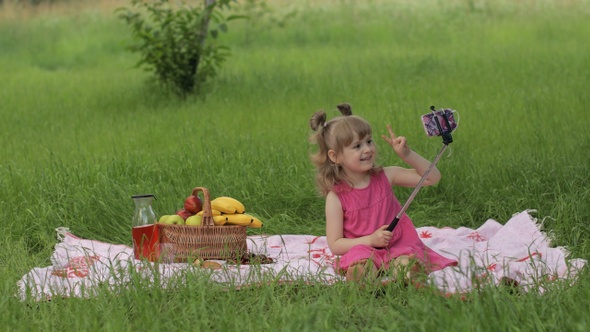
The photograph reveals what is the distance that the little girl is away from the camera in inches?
196

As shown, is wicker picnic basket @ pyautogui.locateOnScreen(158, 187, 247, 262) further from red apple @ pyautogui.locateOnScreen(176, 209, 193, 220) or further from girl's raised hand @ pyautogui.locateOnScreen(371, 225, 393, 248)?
girl's raised hand @ pyautogui.locateOnScreen(371, 225, 393, 248)

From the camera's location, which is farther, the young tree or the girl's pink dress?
the young tree

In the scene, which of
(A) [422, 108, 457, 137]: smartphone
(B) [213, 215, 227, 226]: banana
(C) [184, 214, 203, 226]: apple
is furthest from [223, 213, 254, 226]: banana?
(A) [422, 108, 457, 137]: smartphone

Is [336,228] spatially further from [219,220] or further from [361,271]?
[219,220]

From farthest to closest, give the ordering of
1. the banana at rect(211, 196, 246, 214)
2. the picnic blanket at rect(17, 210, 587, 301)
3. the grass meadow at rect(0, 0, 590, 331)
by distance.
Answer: the banana at rect(211, 196, 246, 214) < the picnic blanket at rect(17, 210, 587, 301) < the grass meadow at rect(0, 0, 590, 331)

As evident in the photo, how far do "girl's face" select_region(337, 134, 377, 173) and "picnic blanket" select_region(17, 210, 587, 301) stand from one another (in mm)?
508

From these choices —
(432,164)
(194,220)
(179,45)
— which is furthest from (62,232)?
(179,45)

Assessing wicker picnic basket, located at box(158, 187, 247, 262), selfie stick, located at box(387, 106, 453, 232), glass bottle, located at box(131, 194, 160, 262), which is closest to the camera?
selfie stick, located at box(387, 106, 453, 232)

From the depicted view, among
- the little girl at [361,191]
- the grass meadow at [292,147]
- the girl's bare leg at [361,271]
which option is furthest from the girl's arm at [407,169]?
the grass meadow at [292,147]

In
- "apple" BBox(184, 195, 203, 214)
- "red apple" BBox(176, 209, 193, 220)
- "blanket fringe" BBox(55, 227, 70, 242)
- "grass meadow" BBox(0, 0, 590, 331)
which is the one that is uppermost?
"apple" BBox(184, 195, 203, 214)

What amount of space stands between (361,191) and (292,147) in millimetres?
2592

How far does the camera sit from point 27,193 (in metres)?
→ 6.78

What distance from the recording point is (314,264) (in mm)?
5238

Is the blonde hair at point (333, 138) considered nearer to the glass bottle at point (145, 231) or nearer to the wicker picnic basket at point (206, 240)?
the wicker picnic basket at point (206, 240)
